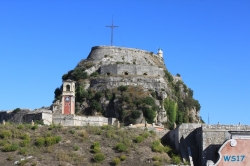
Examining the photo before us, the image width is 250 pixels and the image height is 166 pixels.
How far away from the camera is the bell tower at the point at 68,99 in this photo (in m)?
61.1

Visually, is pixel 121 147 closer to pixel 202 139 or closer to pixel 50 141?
pixel 50 141

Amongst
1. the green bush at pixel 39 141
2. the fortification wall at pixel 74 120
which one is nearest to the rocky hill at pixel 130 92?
the fortification wall at pixel 74 120

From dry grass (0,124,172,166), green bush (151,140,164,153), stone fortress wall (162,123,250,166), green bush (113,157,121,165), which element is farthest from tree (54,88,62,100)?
green bush (113,157,121,165)

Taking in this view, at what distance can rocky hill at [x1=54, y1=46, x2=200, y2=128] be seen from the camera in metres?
62.2

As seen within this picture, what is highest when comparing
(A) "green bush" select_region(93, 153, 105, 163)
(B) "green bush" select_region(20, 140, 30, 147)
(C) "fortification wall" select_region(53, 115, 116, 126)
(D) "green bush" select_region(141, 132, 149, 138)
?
(C) "fortification wall" select_region(53, 115, 116, 126)

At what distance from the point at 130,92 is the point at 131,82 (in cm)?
218

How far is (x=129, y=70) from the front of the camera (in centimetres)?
6875

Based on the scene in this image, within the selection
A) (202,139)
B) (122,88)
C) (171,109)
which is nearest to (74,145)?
(202,139)

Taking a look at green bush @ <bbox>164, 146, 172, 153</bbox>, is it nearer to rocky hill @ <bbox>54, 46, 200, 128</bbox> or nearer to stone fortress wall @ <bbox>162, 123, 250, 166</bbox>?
stone fortress wall @ <bbox>162, 123, 250, 166</bbox>

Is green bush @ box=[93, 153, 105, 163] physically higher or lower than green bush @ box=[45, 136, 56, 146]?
lower

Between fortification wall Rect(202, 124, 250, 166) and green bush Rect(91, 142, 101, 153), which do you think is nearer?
fortification wall Rect(202, 124, 250, 166)

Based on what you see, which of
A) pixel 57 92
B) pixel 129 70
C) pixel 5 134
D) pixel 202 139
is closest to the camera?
pixel 202 139

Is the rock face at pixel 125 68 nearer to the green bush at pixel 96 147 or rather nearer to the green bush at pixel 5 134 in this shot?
the green bush at pixel 5 134

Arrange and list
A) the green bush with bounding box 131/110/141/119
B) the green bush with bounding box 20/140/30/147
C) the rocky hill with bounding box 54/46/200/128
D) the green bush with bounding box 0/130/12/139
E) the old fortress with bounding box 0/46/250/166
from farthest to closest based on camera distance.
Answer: the rocky hill with bounding box 54/46/200/128 < the green bush with bounding box 131/110/141/119 < the green bush with bounding box 0/130/12/139 < the green bush with bounding box 20/140/30/147 < the old fortress with bounding box 0/46/250/166
